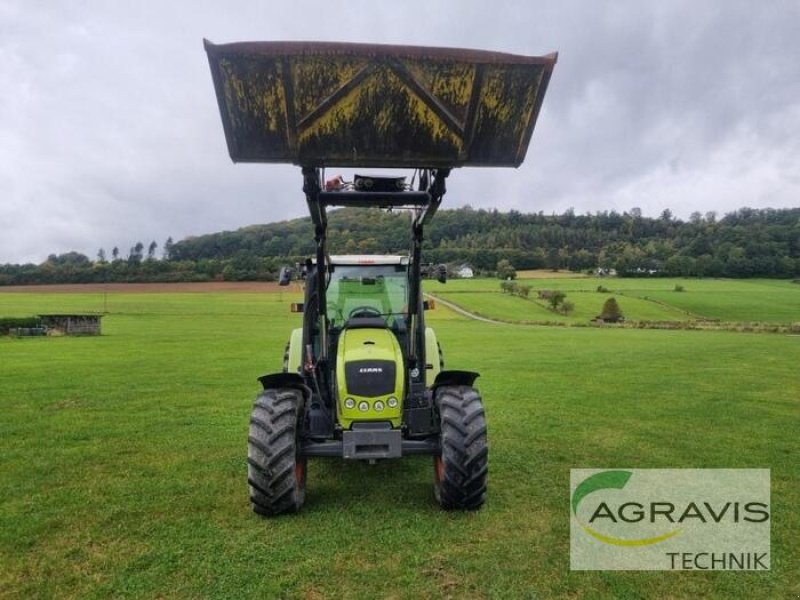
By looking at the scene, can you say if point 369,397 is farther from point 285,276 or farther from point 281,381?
point 285,276

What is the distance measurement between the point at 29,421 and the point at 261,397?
6468mm

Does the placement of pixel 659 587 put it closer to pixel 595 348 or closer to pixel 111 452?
pixel 111 452

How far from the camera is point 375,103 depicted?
15.8ft

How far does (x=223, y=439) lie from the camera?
28.9 ft

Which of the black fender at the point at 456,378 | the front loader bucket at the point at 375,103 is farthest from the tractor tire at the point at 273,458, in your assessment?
the front loader bucket at the point at 375,103

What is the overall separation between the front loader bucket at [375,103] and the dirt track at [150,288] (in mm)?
60279

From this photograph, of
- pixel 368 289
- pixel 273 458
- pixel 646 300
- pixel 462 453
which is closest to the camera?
pixel 273 458

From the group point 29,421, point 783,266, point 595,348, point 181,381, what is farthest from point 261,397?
point 783,266

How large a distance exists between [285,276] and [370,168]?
2.38 metres

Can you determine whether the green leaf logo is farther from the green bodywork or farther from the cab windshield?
the cab windshield

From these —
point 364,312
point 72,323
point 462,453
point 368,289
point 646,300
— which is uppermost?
point 368,289

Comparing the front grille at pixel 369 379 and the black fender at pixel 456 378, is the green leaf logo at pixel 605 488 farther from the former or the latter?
the front grille at pixel 369 379

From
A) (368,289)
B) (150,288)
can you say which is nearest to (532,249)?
(150,288)

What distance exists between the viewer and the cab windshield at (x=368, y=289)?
7.30 m
